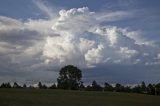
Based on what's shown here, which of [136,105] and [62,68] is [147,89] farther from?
[136,105]

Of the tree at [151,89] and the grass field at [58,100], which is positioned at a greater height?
the tree at [151,89]

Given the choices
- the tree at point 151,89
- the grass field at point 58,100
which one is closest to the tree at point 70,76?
the tree at point 151,89

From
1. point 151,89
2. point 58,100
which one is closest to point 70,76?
point 151,89

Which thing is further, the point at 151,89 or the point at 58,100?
the point at 151,89

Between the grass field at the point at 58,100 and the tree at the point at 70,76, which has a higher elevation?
the tree at the point at 70,76

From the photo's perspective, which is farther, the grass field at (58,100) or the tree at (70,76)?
the tree at (70,76)

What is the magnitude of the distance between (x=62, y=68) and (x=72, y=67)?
455cm

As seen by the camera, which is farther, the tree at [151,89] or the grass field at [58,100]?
the tree at [151,89]

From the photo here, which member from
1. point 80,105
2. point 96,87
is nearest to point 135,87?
point 96,87

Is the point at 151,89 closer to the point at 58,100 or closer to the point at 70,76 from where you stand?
the point at 70,76

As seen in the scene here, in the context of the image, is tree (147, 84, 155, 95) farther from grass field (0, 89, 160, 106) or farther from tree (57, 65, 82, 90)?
grass field (0, 89, 160, 106)

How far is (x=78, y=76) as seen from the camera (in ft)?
478

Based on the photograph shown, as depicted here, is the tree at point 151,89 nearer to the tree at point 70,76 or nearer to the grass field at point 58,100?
the tree at point 70,76

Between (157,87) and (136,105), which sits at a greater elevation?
(157,87)
